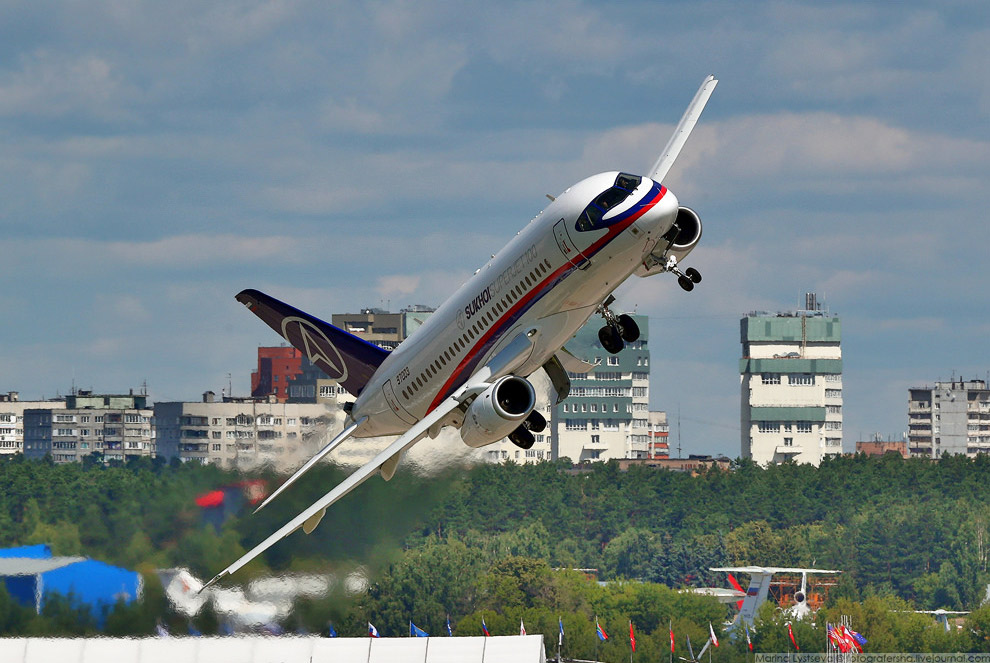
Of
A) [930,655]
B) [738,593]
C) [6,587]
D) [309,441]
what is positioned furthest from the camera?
[738,593]

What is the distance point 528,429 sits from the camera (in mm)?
63688

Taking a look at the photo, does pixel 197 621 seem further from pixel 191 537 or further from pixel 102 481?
pixel 102 481

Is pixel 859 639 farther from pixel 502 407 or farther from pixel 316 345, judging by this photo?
pixel 502 407

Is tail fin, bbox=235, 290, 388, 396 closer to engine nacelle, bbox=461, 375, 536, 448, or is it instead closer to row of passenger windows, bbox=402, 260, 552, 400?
row of passenger windows, bbox=402, 260, 552, 400

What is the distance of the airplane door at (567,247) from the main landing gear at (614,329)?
3303 mm

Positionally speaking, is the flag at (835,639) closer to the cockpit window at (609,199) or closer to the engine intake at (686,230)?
the engine intake at (686,230)

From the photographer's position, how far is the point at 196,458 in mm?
100250

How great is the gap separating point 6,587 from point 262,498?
45.5 feet

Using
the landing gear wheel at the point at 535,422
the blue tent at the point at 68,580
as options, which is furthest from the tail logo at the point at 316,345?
the blue tent at the point at 68,580

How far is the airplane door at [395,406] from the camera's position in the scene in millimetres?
68256

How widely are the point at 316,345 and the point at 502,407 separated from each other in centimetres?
1981

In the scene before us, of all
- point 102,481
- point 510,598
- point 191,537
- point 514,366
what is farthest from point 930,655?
point 514,366

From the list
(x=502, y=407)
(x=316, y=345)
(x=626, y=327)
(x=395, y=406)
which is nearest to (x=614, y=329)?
(x=626, y=327)

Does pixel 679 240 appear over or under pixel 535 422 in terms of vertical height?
over
